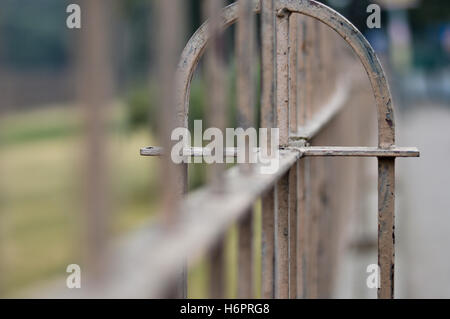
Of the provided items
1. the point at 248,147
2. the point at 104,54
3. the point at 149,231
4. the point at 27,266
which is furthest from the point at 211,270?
the point at 27,266

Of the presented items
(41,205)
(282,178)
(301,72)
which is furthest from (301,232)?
(41,205)

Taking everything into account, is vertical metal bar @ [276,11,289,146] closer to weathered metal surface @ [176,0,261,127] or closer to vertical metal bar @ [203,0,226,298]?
weathered metal surface @ [176,0,261,127]

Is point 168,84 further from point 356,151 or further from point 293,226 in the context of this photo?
point 293,226

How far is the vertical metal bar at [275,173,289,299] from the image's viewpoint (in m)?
2.59

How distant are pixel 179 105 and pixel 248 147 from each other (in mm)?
585

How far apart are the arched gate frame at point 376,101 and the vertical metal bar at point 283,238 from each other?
0.14 m

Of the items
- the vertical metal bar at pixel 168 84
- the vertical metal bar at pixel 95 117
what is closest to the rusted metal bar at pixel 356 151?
the vertical metal bar at pixel 168 84

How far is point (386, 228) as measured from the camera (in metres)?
2.79

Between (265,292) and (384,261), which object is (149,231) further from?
(384,261)

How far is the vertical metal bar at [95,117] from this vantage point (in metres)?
1.04

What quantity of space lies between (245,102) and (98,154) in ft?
2.91

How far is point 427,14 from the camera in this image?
4456 cm

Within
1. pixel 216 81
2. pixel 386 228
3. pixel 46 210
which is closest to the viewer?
pixel 216 81

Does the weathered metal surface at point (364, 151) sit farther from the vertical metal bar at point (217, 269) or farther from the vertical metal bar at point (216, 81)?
the vertical metal bar at point (217, 269)
